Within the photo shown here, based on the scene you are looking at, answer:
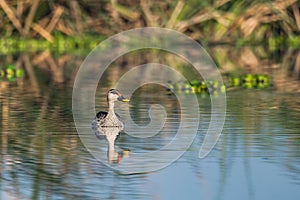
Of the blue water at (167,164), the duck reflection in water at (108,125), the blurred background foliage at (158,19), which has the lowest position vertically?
the blue water at (167,164)

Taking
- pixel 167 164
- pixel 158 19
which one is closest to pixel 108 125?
pixel 167 164

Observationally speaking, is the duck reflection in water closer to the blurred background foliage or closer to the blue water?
the blue water

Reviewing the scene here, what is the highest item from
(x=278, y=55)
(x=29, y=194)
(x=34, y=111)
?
(x=278, y=55)

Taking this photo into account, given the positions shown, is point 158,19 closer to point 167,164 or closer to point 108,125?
point 108,125

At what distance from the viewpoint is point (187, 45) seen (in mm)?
28422

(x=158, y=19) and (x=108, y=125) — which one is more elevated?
(x=158, y=19)

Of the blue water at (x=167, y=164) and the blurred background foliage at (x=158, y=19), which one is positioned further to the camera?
the blurred background foliage at (x=158, y=19)

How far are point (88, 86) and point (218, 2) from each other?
34.6 ft

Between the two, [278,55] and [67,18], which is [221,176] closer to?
[278,55]

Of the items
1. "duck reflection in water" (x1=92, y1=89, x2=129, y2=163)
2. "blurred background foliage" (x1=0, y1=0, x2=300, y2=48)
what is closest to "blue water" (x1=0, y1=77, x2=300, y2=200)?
"duck reflection in water" (x1=92, y1=89, x2=129, y2=163)

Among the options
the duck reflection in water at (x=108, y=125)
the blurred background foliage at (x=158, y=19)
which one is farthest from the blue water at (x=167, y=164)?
the blurred background foliage at (x=158, y=19)

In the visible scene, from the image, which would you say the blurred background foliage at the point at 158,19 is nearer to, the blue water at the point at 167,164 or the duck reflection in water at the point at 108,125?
the blue water at the point at 167,164

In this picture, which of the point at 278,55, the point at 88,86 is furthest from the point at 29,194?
the point at 278,55

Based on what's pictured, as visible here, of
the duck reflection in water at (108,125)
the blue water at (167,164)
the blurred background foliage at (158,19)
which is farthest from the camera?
the blurred background foliage at (158,19)
